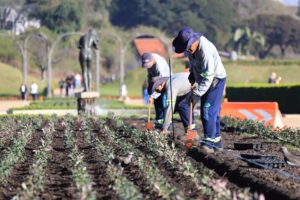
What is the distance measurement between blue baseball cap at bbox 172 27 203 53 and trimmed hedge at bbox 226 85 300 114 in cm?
1862

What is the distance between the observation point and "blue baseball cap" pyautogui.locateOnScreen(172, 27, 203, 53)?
11555mm

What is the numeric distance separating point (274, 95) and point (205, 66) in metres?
21.4

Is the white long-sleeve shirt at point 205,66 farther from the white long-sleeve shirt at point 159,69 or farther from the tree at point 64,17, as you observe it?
the tree at point 64,17

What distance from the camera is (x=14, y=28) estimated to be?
108m

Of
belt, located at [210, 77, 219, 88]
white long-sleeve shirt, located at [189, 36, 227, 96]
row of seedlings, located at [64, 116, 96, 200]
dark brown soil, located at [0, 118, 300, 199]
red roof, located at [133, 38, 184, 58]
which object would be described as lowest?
dark brown soil, located at [0, 118, 300, 199]

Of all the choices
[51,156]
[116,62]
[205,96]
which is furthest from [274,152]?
[116,62]

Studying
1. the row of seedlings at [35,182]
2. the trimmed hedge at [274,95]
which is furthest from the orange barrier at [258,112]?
the row of seedlings at [35,182]

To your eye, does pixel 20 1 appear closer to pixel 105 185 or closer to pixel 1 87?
pixel 1 87

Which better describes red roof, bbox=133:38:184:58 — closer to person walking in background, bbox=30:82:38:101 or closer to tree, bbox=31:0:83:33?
tree, bbox=31:0:83:33

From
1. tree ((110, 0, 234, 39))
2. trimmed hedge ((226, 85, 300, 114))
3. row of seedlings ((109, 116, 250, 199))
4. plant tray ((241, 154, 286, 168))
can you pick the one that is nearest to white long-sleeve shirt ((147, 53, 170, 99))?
row of seedlings ((109, 116, 250, 199))

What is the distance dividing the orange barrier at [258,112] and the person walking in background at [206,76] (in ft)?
26.7

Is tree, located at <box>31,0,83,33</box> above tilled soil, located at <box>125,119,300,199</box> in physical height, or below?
above

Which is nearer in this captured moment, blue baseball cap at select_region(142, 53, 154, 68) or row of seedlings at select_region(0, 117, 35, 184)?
row of seedlings at select_region(0, 117, 35, 184)

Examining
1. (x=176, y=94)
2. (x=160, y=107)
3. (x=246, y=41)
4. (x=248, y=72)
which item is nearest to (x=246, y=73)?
(x=248, y=72)
